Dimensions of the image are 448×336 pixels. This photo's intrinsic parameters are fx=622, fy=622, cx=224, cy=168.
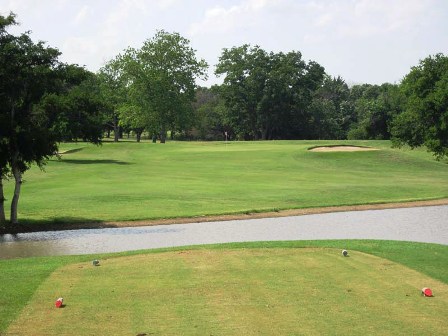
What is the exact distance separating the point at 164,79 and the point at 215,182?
2175 inches

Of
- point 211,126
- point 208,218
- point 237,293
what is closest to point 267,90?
point 211,126

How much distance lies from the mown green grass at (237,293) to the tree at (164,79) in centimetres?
8188

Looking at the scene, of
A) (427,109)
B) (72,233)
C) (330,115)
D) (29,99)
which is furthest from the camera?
(330,115)

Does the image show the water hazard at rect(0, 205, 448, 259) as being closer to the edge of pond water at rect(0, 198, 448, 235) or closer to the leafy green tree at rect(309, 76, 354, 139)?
the edge of pond water at rect(0, 198, 448, 235)

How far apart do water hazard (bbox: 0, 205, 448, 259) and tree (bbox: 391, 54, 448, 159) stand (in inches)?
1372

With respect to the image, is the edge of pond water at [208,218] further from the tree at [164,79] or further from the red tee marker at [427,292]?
the tree at [164,79]

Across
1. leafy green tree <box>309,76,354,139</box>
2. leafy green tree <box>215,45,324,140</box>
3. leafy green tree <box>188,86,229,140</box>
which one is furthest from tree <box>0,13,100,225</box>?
leafy green tree <box>188,86,229,140</box>

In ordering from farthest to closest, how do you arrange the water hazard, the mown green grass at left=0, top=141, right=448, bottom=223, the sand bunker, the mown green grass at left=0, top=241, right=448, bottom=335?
the sand bunker
the mown green grass at left=0, top=141, right=448, bottom=223
the water hazard
the mown green grass at left=0, top=241, right=448, bottom=335

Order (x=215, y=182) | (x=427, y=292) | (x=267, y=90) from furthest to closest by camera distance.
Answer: (x=267, y=90) < (x=215, y=182) < (x=427, y=292)

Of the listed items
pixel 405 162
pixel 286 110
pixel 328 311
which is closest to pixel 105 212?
pixel 328 311

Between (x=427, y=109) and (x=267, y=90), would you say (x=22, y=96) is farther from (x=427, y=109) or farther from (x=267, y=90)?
(x=267, y=90)

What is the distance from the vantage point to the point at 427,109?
219ft

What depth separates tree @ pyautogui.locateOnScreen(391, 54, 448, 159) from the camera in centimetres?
6469

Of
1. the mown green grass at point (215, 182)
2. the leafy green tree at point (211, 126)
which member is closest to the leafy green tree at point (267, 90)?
the leafy green tree at point (211, 126)
